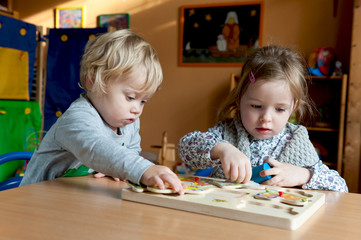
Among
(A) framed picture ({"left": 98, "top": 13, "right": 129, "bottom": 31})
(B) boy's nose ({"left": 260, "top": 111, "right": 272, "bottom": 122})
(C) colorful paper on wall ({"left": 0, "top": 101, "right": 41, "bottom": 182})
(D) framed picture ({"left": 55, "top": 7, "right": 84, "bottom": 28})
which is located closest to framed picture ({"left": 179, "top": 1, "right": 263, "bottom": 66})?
(A) framed picture ({"left": 98, "top": 13, "right": 129, "bottom": 31})

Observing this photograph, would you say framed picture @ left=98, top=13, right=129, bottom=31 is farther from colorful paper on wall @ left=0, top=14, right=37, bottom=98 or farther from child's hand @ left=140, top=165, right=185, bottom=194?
child's hand @ left=140, top=165, right=185, bottom=194

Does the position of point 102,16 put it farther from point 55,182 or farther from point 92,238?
point 92,238

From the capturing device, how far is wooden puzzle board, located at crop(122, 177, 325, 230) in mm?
482

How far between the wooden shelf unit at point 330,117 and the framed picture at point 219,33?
698mm

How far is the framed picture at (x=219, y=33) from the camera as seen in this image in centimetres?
320

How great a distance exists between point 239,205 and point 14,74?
2.17m

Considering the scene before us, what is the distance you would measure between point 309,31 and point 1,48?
2.45 meters

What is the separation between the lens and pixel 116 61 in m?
0.85

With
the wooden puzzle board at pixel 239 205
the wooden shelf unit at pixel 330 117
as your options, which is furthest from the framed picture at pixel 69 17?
the wooden puzzle board at pixel 239 205

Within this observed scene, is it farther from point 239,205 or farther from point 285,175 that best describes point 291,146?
point 239,205

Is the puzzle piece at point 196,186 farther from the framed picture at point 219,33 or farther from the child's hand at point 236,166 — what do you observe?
the framed picture at point 219,33

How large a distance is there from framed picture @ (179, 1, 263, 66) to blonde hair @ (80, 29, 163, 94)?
240 centimetres

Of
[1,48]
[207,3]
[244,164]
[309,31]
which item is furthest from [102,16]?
[244,164]

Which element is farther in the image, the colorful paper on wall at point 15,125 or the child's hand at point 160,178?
the colorful paper on wall at point 15,125
